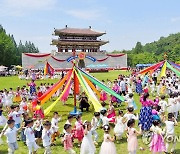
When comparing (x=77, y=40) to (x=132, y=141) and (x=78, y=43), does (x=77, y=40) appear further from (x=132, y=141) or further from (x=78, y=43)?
(x=132, y=141)

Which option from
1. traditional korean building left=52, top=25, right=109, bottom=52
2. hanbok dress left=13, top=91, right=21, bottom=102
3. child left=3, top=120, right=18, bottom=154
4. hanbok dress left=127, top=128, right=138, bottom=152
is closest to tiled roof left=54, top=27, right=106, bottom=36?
traditional korean building left=52, top=25, right=109, bottom=52

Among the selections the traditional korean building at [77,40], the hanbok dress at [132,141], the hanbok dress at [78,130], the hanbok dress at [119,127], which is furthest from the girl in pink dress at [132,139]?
the traditional korean building at [77,40]

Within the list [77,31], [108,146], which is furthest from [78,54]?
[108,146]

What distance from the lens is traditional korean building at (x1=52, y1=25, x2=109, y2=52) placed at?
6278cm

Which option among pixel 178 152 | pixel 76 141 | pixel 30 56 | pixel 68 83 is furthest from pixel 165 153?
pixel 30 56

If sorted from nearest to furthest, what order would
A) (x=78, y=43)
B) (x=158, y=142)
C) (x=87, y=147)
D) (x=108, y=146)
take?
(x=108, y=146) < (x=87, y=147) < (x=158, y=142) < (x=78, y=43)

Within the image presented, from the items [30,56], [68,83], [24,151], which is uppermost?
[30,56]

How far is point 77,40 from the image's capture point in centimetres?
6419

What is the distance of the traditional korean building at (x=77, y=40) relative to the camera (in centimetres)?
6278

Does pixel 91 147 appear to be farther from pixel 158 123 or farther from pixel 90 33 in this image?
pixel 90 33

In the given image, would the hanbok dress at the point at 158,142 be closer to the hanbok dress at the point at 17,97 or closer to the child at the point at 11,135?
the child at the point at 11,135

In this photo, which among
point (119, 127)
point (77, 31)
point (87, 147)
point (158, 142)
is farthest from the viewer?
point (77, 31)

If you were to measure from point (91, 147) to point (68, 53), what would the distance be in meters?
54.2

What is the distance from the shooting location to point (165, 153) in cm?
735
